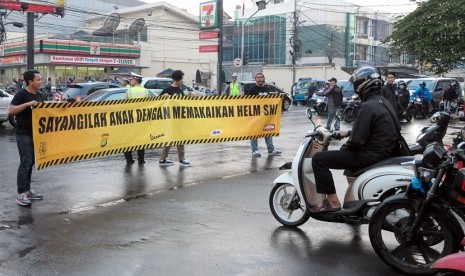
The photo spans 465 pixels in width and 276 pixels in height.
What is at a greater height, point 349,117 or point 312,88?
point 312,88

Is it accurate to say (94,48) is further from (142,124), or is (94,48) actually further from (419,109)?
(142,124)

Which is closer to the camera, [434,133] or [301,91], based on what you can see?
[434,133]

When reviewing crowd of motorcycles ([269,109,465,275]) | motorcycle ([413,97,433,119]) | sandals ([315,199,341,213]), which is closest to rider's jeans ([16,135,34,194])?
crowd of motorcycles ([269,109,465,275])

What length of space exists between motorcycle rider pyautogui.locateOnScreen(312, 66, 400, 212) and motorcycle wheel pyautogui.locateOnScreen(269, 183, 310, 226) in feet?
1.88

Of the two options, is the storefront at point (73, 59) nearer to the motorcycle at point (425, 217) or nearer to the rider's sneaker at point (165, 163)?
the rider's sneaker at point (165, 163)

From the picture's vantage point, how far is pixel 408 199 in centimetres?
468

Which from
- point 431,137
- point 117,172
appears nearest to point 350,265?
point 431,137

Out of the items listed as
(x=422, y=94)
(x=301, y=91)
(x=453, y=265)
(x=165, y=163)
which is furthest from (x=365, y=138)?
(x=301, y=91)

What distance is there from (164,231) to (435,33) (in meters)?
16.4

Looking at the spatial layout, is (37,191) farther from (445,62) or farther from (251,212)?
(445,62)

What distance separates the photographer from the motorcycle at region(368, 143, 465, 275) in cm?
442

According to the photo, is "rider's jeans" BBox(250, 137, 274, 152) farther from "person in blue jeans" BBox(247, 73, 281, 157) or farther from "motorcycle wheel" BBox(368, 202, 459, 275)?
"motorcycle wheel" BBox(368, 202, 459, 275)

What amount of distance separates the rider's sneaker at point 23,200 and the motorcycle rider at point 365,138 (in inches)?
158

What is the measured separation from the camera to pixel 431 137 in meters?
5.65
